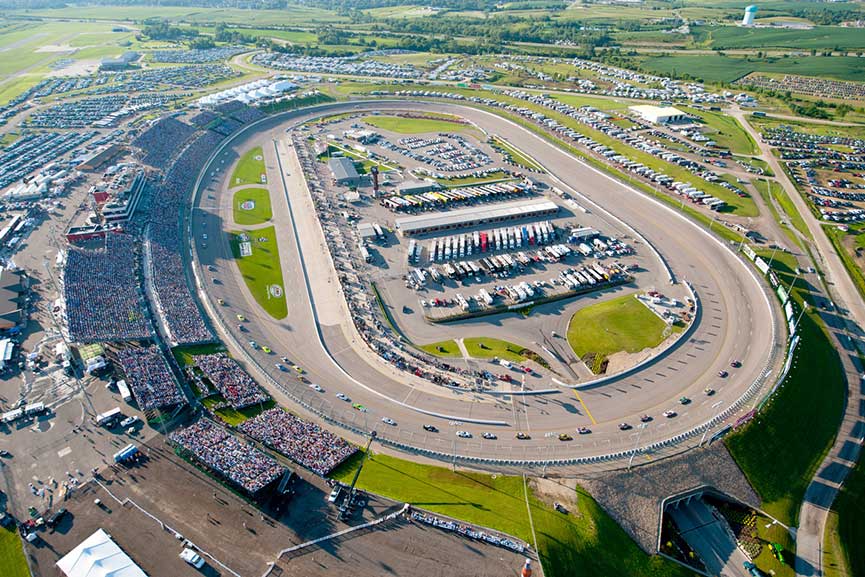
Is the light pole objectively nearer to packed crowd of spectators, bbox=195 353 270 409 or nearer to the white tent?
packed crowd of spectators, bbox=195 353 270 409

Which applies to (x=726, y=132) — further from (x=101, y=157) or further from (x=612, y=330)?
(x=101, y=157)

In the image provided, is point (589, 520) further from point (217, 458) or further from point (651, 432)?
point (217, 458)

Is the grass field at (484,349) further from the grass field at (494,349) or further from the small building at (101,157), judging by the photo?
the small building at (101,157)

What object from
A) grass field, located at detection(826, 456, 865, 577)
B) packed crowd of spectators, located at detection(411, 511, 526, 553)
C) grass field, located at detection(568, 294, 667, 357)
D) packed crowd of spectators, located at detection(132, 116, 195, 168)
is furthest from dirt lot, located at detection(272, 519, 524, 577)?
packed crowd of spectators, located at detection(132, 116, 195, 168)

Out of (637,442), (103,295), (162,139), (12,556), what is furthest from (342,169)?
(12,556)

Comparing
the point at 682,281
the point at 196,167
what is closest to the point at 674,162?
the point at 682,281

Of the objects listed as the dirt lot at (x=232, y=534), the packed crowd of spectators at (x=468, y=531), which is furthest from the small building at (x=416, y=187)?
the packed crowd of spectators at (x=468, y=531)
